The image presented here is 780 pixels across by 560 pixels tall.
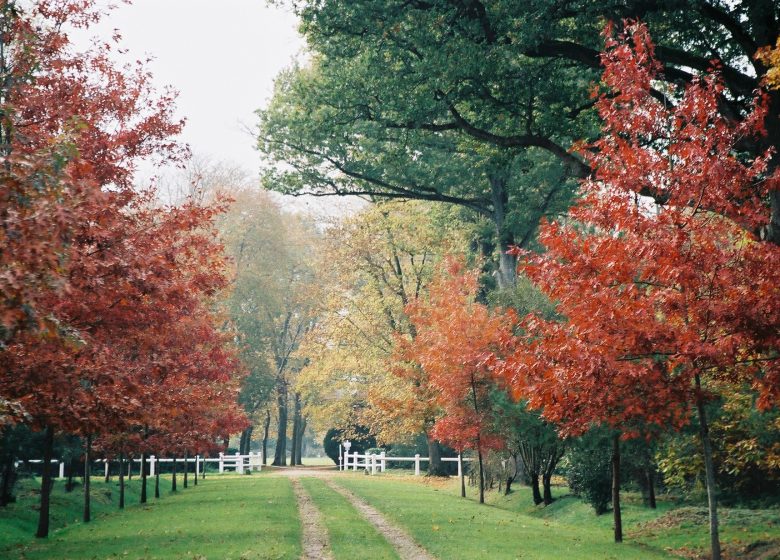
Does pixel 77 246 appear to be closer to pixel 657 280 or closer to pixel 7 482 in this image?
pixel 657 280

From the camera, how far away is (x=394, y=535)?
1432 centimetres

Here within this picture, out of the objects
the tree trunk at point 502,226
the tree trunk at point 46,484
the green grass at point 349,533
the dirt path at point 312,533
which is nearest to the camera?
the dirt path at point 312,533

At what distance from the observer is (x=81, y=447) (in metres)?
22.3

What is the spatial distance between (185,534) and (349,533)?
3145mm

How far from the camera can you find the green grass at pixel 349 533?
12016mm

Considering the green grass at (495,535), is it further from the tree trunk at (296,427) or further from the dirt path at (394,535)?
the tree trunk at (296,427)

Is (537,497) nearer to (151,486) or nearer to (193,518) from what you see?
(193,518)

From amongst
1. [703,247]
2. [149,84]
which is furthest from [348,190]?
[703,247]

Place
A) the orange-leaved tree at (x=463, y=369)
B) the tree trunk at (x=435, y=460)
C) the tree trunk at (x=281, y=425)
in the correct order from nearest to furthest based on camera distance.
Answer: the orange-leaved tree at (x=463, y=369)
the tree trunk at (x=435, y=460)
the tree trunk at (x=281, y=425)

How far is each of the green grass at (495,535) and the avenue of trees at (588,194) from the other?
132 centimetres

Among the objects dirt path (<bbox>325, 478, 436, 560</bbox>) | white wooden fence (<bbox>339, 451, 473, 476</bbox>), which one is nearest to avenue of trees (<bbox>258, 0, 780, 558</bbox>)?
dirt path (<bbox>325, 478, 436, 560</bbox>)

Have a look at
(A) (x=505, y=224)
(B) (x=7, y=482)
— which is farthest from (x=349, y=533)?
(A) (x=505, y=224)

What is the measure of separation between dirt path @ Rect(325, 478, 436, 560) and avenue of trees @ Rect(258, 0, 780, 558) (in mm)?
3049

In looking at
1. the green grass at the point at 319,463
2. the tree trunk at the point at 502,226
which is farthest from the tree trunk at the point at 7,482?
the green grass at the point at 319,463
